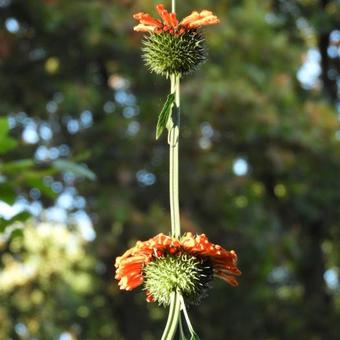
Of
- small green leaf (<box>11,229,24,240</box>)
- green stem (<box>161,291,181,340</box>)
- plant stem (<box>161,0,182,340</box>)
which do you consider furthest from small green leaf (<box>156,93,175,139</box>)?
small green leaf (<box>11,229,24,240</box>)

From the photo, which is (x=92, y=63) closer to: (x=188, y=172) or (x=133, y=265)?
(x=188, y=172)

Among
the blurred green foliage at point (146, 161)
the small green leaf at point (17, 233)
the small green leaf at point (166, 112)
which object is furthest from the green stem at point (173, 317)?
the blurred green foliage at point (146, 161)

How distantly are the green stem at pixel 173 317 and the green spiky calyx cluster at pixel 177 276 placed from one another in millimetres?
11

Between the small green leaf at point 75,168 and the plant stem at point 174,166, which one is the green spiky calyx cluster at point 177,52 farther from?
the small green leaf at point 75,168

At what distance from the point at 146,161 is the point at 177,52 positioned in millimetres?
7688

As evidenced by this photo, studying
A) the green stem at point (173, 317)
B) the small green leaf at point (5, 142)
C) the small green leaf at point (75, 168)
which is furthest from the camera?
the small green leaf at point (75, 168)

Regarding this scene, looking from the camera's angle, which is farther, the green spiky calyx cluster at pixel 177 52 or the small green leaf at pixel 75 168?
the small green leaf at pixel 75 168

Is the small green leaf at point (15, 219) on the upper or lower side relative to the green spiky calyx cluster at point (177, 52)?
upper

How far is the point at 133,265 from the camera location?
1.32 m

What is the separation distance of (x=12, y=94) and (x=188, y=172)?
1.85 meters

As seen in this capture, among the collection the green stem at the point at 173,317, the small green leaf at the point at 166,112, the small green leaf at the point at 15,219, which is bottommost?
the green stem at the point at 173,317

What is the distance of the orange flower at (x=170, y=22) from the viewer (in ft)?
4.44

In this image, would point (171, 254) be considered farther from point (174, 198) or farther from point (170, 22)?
point (170, 22)

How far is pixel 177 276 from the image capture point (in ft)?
4.27
